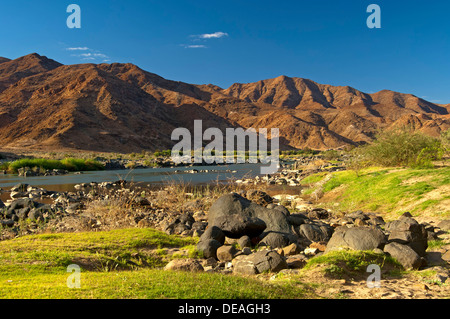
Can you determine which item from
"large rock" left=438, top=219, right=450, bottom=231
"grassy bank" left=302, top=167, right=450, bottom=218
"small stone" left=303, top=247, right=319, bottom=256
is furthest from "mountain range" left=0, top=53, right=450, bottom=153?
"small stone" left=303, top=247, right=319, bottom=256

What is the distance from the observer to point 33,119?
75438 mm

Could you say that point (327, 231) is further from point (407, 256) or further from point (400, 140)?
point (400, 140)

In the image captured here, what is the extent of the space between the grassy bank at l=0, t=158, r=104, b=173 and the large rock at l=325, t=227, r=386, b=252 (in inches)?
1444

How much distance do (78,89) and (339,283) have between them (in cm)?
9998

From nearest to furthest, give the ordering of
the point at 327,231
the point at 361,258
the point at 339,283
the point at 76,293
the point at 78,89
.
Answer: the point at 76,293, the point at 339,283, the point at 361,258, the point at 327,231, the point at 78,89

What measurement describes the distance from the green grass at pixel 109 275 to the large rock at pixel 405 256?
9.59ft

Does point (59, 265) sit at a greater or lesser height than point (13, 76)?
lesser

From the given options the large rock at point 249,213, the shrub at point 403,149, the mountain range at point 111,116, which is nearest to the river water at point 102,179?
the shrub at point 403,149

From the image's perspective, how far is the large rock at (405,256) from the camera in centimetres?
643

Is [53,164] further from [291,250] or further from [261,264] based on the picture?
[261,264]

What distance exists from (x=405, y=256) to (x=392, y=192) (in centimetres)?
906

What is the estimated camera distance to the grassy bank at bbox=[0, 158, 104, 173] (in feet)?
119

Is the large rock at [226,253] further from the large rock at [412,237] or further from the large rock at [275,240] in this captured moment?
the large rock at [412,237]
